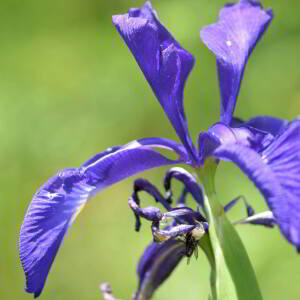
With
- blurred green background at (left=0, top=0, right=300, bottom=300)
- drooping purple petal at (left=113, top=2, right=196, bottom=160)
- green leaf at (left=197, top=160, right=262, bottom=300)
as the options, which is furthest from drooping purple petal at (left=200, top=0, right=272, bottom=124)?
blurred green background at (left=0, top=0, right=300, bottom=300)

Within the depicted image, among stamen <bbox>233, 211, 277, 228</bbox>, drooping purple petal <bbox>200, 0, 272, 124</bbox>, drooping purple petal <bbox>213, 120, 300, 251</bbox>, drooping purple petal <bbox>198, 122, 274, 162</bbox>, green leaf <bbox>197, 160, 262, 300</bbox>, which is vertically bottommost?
green leaf <bbox>197, 160, 262, 300</bbox>

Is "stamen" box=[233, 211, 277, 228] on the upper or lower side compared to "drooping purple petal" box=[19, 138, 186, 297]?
lower

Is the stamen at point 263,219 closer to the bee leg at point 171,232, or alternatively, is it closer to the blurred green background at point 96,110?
the bee leg at point 171,232

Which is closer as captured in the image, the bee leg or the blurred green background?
the bee leg

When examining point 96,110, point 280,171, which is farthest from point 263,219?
point 96,110

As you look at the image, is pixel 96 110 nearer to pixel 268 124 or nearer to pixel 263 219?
pixel 268 124

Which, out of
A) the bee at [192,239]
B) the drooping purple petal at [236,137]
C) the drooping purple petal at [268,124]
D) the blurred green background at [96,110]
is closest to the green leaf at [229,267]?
the bee at [192,239]

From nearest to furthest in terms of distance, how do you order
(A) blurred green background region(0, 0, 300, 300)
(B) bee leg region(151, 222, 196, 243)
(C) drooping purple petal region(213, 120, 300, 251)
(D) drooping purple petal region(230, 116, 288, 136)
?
(C) drooping purple petal region(213, 120, 300, 251)
(B) bee leg region(151, 222, 196, 243)
(D) drooping purple petal region(230, 116, 288, 136)
(A) blurred green background region(0, 0, 300, 300)

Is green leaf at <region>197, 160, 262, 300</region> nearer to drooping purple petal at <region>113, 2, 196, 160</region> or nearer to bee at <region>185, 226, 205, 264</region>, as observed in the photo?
bee at <region>185, 226, 205, 264</region>
